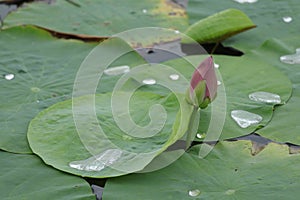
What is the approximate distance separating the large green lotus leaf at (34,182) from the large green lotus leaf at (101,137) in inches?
0.8

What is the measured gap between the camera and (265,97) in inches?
58.1

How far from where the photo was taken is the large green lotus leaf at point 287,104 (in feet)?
4.49

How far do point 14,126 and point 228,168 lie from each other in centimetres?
51

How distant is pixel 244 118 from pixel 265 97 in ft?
0.33

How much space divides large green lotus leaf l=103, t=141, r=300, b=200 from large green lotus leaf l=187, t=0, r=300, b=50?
517 millimetres

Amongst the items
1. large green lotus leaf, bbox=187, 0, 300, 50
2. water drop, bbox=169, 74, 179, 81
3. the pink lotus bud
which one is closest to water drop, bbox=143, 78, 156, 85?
water drop, bbox=169, 74, 179, 81

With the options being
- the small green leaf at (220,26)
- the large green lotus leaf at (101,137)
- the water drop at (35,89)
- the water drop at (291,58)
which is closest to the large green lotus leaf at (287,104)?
the water drop at (291,58)

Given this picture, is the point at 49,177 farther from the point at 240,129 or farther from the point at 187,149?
the point at 240,129

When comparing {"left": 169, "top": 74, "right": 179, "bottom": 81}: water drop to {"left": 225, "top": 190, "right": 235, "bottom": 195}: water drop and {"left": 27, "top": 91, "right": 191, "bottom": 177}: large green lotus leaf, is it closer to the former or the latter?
{"left": 27, "top": 91, "right": 191, "bottom": 177}: large green lotus leaf

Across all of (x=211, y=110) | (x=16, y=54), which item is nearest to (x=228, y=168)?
(x=211, y=110)

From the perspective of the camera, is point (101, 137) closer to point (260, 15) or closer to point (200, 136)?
point (200, 136)

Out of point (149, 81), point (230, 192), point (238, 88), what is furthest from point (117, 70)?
point (230, 192)

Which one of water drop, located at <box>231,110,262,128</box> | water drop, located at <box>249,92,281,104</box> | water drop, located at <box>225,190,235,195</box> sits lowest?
water drop, located at <box>231,110,262,128</box>

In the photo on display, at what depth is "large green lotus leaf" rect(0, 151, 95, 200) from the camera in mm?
1222
